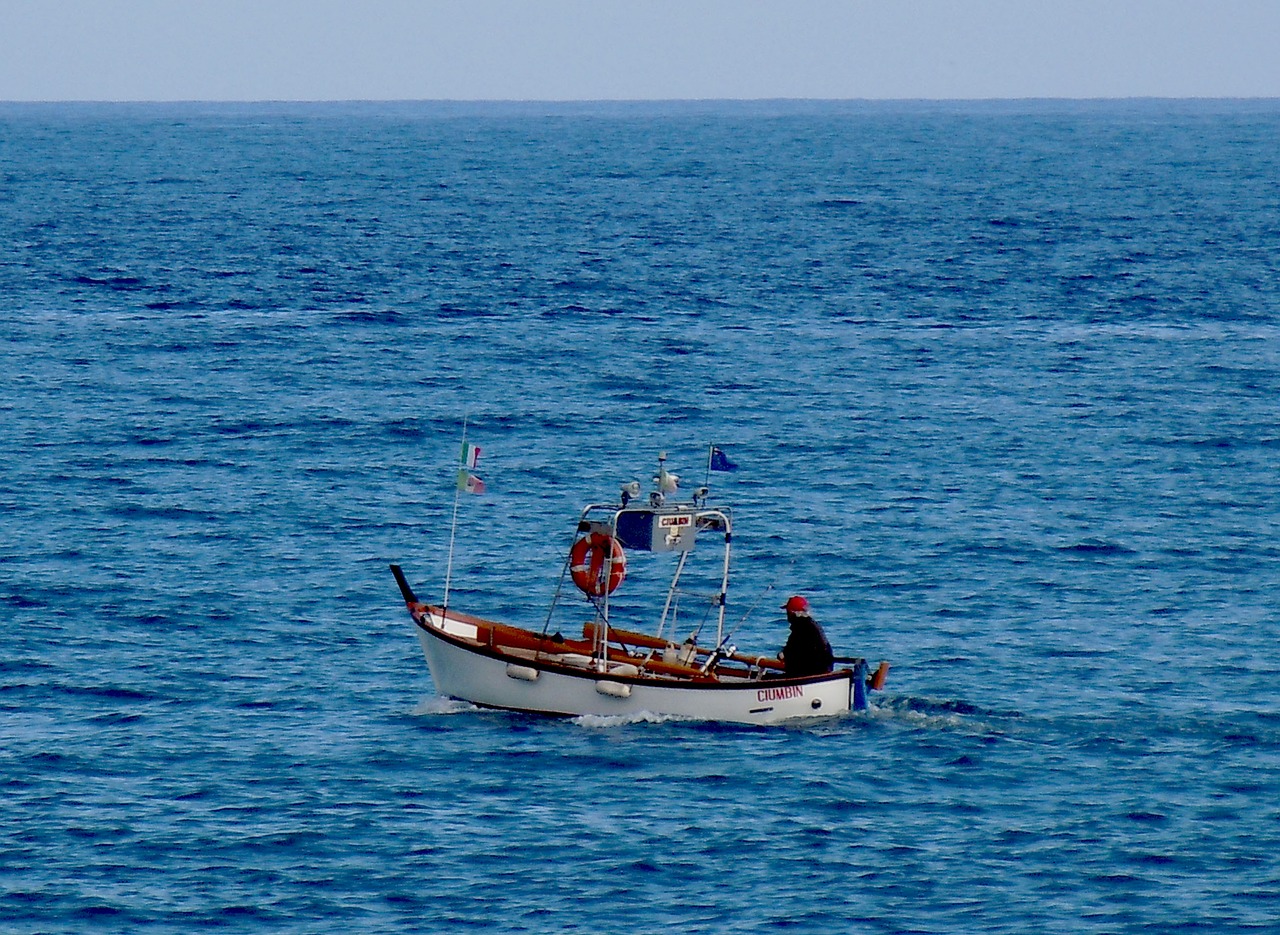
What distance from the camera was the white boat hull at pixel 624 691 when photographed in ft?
98.3

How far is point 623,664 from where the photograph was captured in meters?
30.5

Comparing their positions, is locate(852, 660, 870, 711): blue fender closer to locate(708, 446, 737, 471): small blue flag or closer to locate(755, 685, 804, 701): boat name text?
locate(755, 685, 804, 701): boat name text

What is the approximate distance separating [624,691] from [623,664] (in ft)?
2.32

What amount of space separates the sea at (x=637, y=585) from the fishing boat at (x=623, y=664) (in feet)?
1.41

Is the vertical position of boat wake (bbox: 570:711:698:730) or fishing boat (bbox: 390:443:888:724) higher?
fishing boat (bbox: 390:443:888:724)

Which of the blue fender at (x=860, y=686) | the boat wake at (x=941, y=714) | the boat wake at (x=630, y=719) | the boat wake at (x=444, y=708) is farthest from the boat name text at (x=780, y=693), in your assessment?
the boat wake at (x=444, y=708)

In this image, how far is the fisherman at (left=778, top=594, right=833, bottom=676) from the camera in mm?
30219

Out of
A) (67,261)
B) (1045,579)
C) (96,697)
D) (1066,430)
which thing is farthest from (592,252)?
(96,697)

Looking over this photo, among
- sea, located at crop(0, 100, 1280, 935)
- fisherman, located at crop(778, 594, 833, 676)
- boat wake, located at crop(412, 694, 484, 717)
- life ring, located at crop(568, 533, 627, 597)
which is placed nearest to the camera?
sea, located at crop(0, 100, 1280, 935)

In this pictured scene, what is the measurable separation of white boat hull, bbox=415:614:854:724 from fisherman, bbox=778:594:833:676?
309 mm

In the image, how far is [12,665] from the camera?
33.4 meters

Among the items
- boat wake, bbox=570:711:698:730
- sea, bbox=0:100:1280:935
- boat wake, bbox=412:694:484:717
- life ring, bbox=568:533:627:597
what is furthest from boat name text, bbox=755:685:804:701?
boat wake, bbox=412:694:484:717

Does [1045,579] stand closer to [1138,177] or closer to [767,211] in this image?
[767,211]

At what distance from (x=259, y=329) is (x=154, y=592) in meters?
36.0
